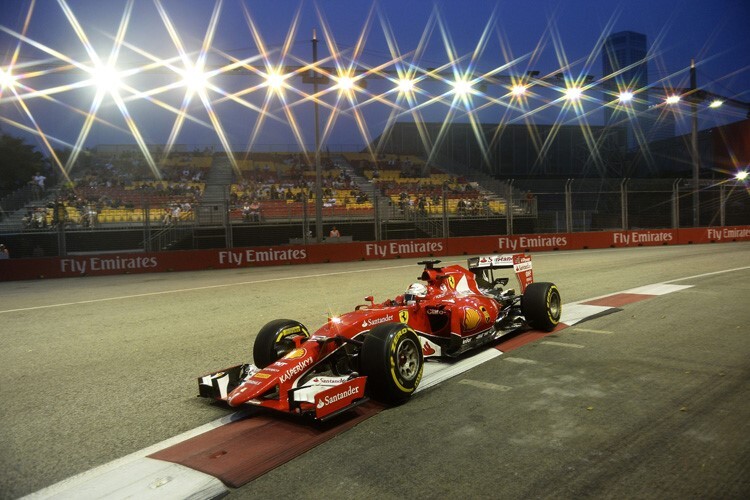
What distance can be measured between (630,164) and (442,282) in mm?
48448

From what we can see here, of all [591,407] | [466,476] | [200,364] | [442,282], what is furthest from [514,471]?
[200,364]

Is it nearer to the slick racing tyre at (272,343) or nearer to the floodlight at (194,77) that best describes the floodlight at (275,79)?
the floodlight at (194,77)

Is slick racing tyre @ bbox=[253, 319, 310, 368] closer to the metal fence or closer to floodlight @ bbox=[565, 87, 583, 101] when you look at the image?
the metal fence

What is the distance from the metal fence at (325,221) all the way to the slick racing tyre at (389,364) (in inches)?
698

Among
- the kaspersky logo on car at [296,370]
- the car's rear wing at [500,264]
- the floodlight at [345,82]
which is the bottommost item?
the kaspersky logo on car at [296,370]

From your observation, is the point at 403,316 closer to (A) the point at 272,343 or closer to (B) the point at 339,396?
(A) the point at 272,343

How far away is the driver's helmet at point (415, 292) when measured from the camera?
621cm

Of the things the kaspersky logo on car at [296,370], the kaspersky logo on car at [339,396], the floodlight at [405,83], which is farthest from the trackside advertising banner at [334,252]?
the kaspersky logo on car at [339,396]

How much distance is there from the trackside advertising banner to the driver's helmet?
15084 millimetres

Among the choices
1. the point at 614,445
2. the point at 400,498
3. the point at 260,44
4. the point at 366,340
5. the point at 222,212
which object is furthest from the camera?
the point at 260,44

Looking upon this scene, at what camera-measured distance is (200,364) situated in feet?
21.4

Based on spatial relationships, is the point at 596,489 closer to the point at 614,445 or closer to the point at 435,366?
the point at 614,445

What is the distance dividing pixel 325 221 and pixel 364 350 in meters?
20.6

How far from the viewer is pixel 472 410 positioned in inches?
184
